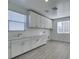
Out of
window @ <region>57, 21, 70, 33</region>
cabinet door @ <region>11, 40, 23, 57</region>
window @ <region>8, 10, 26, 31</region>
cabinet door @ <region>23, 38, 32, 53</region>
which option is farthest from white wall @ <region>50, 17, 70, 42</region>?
cabinet door @ <region>11, 40, 23, 57</region>

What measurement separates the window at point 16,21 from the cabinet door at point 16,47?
62 centimetres

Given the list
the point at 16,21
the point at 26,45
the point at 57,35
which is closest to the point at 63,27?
the point at 57,35

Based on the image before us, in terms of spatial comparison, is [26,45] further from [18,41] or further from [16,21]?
[16,21]

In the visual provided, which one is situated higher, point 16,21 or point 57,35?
point 16,21

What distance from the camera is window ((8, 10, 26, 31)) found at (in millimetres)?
3875

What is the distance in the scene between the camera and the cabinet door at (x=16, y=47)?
12.4 feet

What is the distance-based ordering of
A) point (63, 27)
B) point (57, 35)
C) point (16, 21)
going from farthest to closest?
point (57, 35) < point (63, 27) < point (16, 21)

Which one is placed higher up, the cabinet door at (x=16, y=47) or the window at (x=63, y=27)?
the window at (x=63, y=27)

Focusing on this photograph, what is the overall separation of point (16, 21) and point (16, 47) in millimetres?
1279

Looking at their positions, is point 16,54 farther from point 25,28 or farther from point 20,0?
point 20,0

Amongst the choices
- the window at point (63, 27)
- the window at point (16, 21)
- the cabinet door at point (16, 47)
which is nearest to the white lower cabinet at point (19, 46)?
the cabinet door at point (16, 47)

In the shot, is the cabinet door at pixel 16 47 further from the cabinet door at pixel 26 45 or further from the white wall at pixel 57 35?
A: the white wall at pixel 57 35

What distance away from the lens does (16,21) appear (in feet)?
14.2
